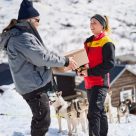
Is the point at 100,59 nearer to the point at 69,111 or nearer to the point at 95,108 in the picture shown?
the point at 95,108

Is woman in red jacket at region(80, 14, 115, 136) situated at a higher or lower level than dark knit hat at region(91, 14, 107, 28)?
lower

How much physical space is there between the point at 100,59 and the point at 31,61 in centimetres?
147

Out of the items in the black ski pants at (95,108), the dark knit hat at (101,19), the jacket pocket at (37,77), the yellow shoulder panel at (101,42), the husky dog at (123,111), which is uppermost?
the dark knit hat at (101,19)

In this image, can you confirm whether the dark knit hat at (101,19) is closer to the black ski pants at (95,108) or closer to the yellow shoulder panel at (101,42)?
the yellow shoulder panel at (101,42)

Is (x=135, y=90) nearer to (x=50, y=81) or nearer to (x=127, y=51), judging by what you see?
(x=127, y=51)

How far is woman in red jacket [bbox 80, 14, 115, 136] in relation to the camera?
611 cm

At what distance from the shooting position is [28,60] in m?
5.05

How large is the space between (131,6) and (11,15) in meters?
21.8

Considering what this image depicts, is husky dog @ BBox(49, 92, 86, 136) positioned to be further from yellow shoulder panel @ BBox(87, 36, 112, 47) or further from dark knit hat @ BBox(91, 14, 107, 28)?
dark knit hat @ BBox(91, 14, 107, 28)

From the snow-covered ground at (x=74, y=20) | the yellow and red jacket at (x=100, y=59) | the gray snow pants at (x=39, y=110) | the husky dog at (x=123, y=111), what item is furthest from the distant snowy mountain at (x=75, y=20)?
the gray snow pants at (x=39, y=110)

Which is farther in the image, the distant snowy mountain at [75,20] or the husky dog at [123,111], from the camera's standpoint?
the distant snowy mountain at [75,20]

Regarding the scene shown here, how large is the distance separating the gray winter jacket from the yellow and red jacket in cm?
99

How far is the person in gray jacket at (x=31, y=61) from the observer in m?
4.99

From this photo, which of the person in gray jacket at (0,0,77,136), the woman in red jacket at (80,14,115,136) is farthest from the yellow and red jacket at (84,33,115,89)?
the person in gray jacket at (0,0,77,136)
